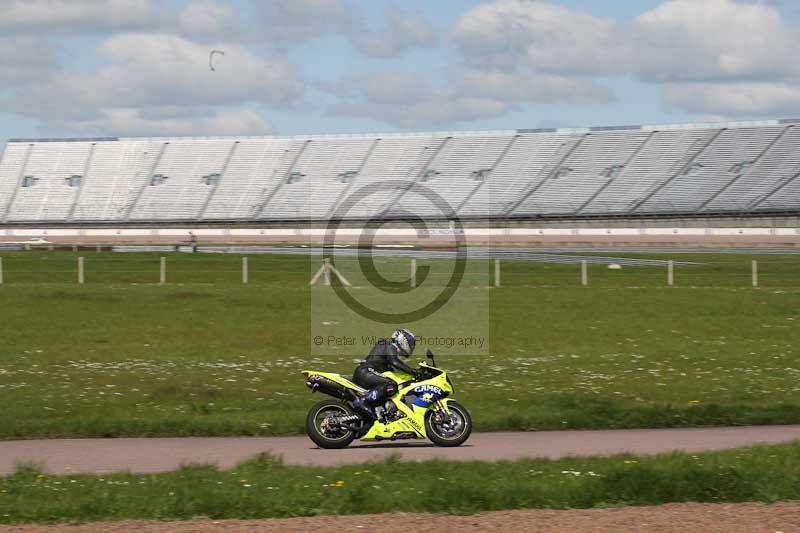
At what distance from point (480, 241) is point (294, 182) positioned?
2706 cm

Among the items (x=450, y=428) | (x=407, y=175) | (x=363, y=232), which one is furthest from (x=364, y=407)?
(x=407, y=175)

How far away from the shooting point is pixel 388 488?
434 inches

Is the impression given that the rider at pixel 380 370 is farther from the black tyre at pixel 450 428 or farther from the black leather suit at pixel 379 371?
the black tyre at pixel 450 428

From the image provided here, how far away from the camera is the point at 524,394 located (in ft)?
60.2

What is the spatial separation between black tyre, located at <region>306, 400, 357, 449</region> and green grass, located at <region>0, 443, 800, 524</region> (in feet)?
6.49

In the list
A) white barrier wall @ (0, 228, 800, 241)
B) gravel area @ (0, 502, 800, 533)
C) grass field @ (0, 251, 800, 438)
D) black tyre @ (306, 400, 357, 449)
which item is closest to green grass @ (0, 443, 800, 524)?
gravel area @ (0, 502, 800, 533)

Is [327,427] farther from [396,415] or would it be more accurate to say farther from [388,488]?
[388,488]

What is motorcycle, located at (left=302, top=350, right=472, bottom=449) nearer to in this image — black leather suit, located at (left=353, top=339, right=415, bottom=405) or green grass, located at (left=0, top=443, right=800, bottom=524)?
black leather suit, located at (left=353, top=339, right=415, bottom=405)

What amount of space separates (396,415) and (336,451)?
943 mm

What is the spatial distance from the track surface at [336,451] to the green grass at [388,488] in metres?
0.96

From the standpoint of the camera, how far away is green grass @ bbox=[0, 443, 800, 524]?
10.2 meters

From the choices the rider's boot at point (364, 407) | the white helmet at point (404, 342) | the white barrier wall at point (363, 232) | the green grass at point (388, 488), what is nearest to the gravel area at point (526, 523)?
the green grass at point (388, 488)

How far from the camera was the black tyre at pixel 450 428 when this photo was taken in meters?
14.4

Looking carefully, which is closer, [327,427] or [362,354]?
[327,427]
